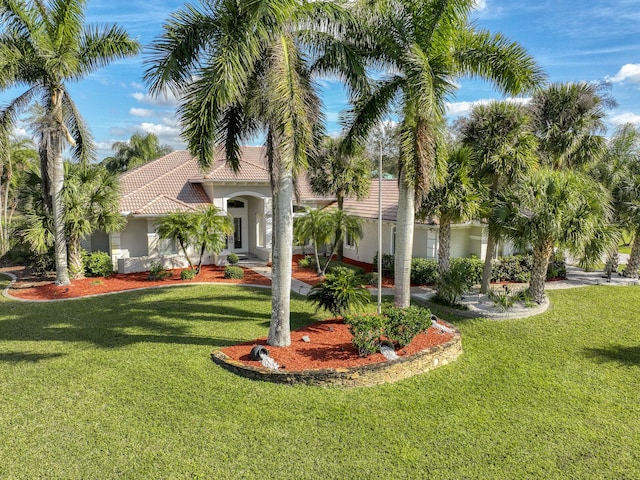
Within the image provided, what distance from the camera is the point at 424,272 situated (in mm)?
18750

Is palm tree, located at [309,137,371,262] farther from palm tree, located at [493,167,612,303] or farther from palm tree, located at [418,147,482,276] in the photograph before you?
palm tree, located at [493,167,612,303]

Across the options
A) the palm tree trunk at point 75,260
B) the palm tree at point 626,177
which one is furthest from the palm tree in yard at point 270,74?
the palm tree at point 626,177

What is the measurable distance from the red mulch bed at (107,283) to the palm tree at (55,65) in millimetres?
854

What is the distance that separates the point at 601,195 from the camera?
49.1ft

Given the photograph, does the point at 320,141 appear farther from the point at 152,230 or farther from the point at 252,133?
the point at 152,230

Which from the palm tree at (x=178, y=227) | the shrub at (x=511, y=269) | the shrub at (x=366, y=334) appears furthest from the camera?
the shrub at (x=511, y=269)

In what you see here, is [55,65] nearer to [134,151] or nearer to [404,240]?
[404,240]

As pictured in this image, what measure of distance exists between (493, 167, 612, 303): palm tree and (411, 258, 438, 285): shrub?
4.48 metres

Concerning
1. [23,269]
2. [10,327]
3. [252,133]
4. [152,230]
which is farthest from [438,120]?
[23,269]

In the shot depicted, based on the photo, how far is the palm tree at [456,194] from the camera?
1459 cm

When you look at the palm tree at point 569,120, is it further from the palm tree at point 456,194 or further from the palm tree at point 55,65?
the palm tree at point 55,65

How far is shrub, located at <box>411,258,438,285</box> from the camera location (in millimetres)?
18703

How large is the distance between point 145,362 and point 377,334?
5560 mm

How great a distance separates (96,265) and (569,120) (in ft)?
74.3
